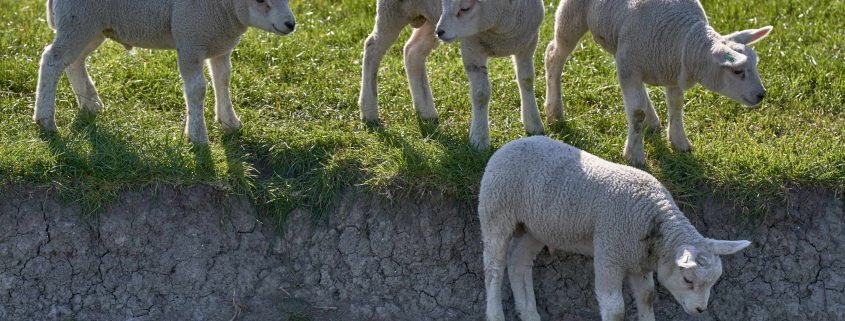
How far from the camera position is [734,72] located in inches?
338

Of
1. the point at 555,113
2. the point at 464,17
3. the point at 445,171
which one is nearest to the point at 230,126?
the point at 445,171

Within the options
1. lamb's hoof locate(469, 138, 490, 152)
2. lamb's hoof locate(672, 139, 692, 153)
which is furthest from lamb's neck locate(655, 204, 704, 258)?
lamb's hoof locate(469, 138, 490, 152)

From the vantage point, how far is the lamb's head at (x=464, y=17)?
875cm

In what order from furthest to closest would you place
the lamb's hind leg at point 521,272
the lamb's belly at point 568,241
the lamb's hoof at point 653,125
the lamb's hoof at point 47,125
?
the lamb's hoof at point 653,125, the lamb's hoof at point 47,125, the lamb's hind leg at point 521,272, the lamb's belly at point 568,241

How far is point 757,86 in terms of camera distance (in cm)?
860

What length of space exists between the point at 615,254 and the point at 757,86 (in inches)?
68.3

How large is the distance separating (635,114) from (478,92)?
1.10 meters

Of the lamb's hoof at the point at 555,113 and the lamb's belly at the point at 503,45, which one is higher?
the lamb's belly at the point at 503,45

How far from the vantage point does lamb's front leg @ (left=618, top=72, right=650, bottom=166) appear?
8977 millimetres

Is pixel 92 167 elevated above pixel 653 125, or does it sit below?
above

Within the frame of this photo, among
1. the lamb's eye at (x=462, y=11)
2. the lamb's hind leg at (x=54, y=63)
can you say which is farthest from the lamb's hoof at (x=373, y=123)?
the lamb's hind leg at (x=54, y=63)

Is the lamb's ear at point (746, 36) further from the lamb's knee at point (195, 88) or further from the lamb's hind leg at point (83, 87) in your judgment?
the lamb's hind leg at point (83, 87)

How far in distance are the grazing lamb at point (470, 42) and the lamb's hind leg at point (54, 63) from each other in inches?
81.8

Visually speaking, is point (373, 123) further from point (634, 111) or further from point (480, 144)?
point (634, 111)
